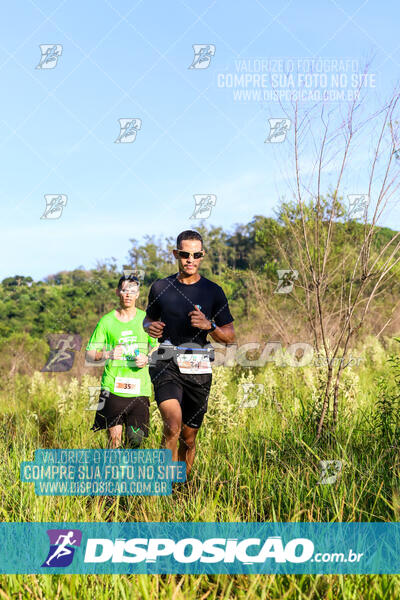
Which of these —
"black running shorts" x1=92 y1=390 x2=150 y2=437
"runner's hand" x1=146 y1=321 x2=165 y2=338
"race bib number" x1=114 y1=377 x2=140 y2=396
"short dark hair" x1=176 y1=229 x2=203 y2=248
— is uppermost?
"short dark hair" x1=176 y1=229 x2=203 y2=248

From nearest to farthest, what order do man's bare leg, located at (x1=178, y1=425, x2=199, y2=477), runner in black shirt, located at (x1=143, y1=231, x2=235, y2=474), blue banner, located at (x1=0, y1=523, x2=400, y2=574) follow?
1. blue banner, located at (x1=0, y1=523, x2=400, y2=574)
2. runner in black shirt, located at (x1=143, y1=231, x2=235, y2=474)
3. man's bare leg, located at (x1=178, y1=425, x2=199, y2=477)

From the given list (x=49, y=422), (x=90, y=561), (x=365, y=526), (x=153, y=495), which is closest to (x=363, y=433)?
(x=365, y=526)

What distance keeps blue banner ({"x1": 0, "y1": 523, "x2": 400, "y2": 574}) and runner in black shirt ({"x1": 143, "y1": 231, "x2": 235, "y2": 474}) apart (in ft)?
3.12

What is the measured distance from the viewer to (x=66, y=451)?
181 inches

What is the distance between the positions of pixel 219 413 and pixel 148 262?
1005 cm

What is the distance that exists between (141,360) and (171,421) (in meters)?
0.85

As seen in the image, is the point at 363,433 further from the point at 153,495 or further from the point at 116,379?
the point at 116,379

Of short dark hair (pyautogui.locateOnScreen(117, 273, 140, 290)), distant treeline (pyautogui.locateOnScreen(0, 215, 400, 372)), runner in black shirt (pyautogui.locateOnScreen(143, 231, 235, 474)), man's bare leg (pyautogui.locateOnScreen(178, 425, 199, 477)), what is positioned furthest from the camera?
distant treeline (pyautogui.locateOnScreen(0, 215, 400, 372))

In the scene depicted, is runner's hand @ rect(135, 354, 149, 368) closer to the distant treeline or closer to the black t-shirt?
the black t-shirt

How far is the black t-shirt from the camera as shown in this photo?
13.2 ft

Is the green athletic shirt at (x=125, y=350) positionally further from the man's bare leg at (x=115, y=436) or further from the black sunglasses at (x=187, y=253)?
the black sunglasses at (x=187, y=253)

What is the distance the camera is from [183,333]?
4020mm

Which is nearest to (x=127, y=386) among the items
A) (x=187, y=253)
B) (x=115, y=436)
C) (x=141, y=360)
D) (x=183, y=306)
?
(x=141, y=360)

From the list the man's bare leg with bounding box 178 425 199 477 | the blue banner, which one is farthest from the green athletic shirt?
the blue banner
